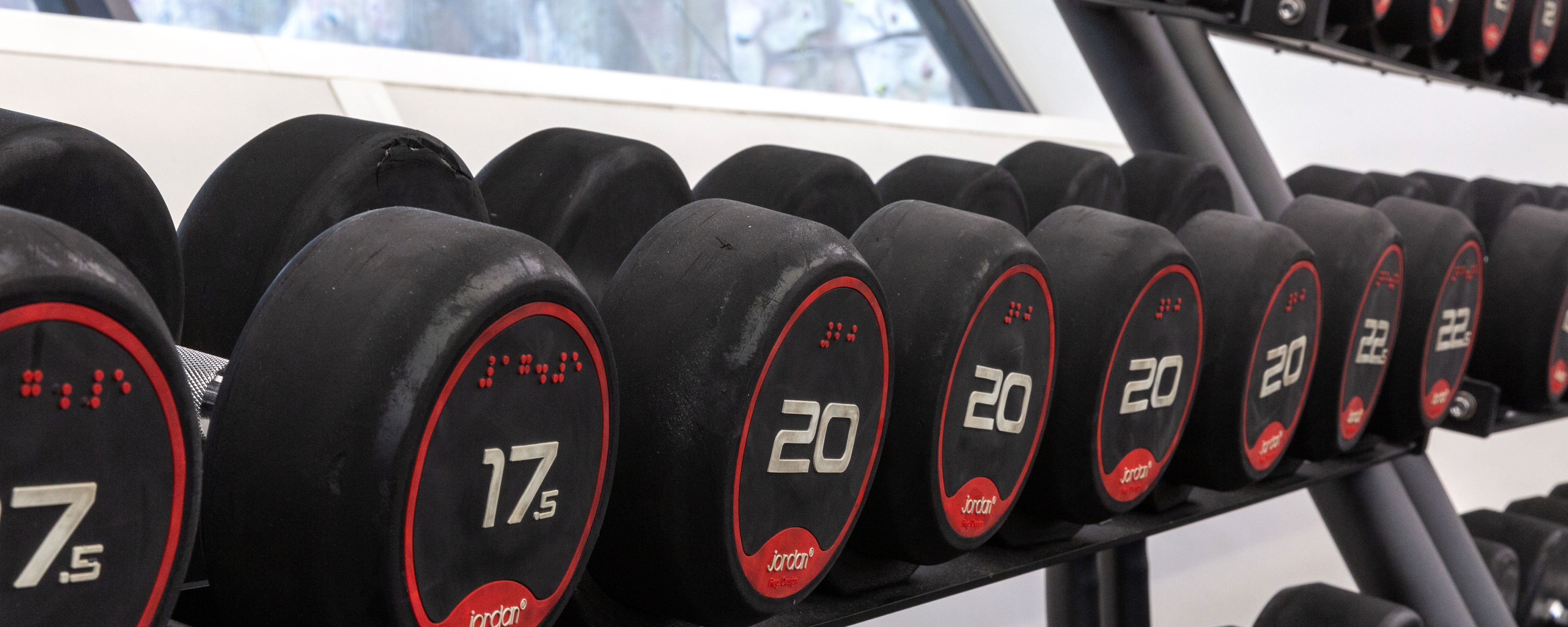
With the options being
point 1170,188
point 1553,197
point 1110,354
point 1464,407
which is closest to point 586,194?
point 1110,354

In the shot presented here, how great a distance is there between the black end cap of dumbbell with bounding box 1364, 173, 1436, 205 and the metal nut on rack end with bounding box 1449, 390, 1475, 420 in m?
0.35

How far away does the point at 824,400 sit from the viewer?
73 centimetres

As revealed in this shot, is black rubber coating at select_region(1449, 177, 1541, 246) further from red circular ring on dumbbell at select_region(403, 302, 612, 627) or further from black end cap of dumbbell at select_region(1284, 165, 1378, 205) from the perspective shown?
red circular ring on dumbbell at select_region(403, 302, 612, 627)

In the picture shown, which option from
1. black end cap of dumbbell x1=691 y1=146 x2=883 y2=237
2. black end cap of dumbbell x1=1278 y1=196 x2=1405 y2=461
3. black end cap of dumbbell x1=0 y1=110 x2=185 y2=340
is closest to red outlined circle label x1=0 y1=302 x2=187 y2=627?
black end cap of dumbbell x1=0 y1=110 x2=185 y2=340

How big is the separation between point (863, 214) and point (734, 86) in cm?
93

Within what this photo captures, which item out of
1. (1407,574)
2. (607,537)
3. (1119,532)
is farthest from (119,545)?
(1407,574)

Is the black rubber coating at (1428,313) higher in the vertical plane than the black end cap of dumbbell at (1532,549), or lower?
higher

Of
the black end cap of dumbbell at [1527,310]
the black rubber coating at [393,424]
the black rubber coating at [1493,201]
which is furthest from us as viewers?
the black rubber coating at [1493,201]

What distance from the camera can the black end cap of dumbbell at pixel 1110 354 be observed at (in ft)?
3.10

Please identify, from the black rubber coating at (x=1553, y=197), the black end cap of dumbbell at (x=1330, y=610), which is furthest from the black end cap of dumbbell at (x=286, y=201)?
the black rubber coating at (x=1553, y=197)

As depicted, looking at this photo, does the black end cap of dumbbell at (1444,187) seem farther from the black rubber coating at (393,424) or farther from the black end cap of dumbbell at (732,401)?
the black rubber coating at (393,424)

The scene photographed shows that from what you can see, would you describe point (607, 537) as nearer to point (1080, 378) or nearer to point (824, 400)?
point (824, 400)

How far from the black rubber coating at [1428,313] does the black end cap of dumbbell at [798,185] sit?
633mm

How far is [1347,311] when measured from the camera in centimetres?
123
